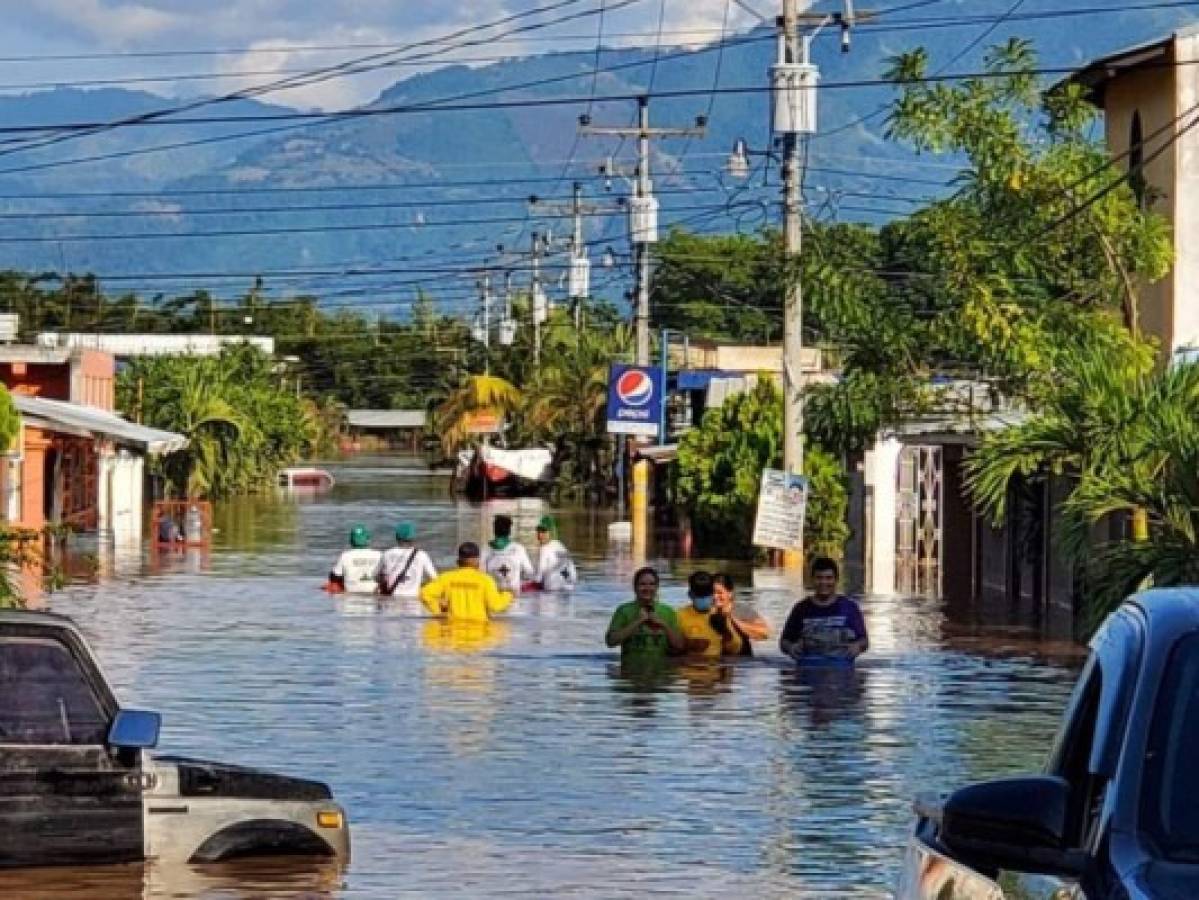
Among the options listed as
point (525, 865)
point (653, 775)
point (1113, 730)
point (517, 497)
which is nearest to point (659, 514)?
point (517, 497)

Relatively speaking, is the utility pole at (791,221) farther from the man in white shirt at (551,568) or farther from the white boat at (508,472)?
the white boat at (508,472)

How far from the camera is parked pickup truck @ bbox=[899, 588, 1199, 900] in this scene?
17.5 ft

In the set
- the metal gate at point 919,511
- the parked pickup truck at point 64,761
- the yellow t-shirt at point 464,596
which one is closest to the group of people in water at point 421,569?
the yellow t-shirt at point 464,596

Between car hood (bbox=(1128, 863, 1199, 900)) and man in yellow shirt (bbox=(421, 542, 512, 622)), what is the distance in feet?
89.9

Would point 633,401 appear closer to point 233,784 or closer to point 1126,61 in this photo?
point 1126,61

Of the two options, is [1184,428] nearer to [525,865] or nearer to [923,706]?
[923,706]

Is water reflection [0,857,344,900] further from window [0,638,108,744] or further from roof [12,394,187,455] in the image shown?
roof [12,394,187,455]

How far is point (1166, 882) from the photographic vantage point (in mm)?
5199

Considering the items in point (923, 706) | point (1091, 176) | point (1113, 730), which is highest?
point (1091, 176)

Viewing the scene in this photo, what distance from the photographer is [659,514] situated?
71.8m

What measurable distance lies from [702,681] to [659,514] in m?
45.7

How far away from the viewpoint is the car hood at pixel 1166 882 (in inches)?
200

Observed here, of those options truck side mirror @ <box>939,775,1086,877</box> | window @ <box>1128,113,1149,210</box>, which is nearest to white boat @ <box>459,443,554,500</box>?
window @ <box>1128,113,1149,210</box>

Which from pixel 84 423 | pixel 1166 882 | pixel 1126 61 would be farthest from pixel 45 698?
pixel 84 423
